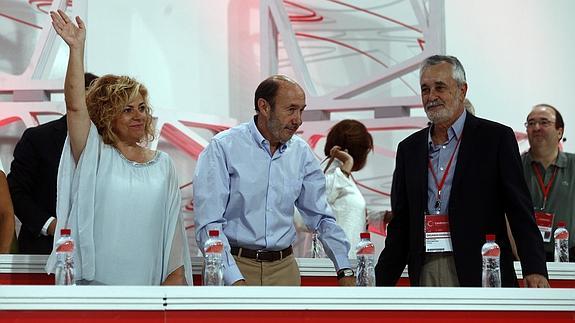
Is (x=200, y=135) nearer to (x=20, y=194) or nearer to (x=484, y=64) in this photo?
(x=484, y=64)

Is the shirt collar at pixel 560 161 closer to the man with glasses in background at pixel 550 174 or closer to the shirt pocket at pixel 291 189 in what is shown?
the man with glasses in background at pixel 550 174

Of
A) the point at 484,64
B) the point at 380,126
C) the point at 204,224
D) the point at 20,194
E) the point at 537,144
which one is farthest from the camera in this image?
the point at 484,64

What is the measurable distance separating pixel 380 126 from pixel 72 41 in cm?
363

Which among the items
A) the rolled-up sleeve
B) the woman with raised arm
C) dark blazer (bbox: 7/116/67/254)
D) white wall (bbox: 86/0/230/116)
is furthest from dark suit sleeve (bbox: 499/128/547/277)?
white wall (bbox: 86/0/230/116)

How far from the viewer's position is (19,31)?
688 centimetres

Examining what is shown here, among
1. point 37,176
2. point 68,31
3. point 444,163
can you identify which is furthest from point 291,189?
point 37,176

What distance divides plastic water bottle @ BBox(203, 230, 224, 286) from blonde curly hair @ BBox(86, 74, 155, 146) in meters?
0.44

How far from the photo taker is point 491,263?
3447 millimetres

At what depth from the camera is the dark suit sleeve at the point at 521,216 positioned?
342cm

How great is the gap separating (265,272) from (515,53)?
437 centimetres

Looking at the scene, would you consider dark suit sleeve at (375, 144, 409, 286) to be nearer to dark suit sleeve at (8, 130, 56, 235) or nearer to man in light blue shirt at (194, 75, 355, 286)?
man in light blue shirt at (194, 75, 355, 286)

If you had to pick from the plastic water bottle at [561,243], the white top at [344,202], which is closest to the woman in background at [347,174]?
the white top at [344,202]

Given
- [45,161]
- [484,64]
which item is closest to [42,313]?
[45,161]

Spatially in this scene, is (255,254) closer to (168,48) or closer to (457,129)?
(457,129)
